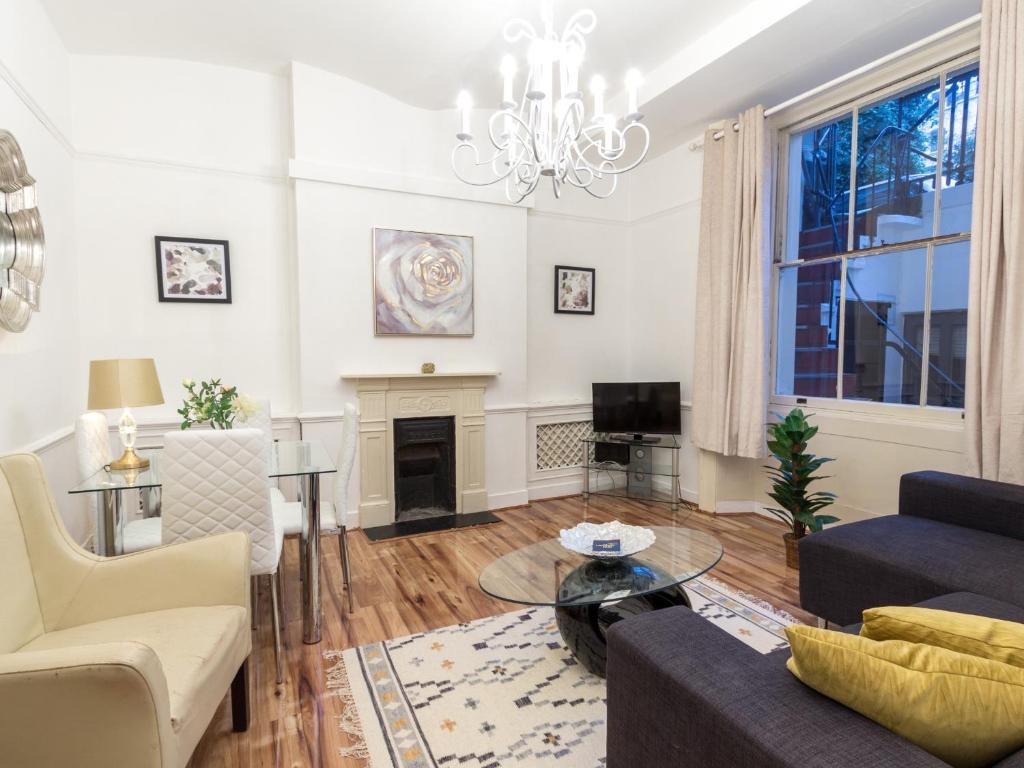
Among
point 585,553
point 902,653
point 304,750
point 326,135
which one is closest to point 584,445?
point 585,553

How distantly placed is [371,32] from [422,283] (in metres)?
1.61

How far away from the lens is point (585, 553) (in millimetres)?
2189

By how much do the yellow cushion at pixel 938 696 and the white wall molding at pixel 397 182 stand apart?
387 cm

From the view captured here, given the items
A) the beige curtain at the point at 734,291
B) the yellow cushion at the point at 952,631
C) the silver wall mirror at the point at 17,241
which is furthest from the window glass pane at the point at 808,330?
the silver wall mirror at the point at 17,241

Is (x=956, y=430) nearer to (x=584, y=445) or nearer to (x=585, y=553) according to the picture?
(x=585, y=553)

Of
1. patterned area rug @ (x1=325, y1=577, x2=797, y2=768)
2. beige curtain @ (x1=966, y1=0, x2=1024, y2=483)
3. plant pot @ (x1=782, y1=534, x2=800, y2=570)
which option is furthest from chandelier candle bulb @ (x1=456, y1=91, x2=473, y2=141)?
plant pot @ (x1=782, y1=534, x2=800, y2=570)

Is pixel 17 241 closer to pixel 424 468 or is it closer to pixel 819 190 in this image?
pixel 424 468

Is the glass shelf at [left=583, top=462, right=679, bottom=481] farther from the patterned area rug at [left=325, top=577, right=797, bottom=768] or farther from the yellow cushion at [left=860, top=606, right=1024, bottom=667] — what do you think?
the yellow cushion at [left=860, top=606, right=1024, bottom=667]

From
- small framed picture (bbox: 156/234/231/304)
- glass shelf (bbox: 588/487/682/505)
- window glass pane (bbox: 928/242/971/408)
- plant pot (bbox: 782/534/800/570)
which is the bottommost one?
glass shelf (bbox: 588/487/682/505)

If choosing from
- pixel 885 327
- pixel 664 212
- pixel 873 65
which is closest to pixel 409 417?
pixel 664 212

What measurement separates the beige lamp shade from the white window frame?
12.7ft

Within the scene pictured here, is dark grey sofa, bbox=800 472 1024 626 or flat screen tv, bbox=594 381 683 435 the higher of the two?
flat screen tv, bbox=594 381 683 435

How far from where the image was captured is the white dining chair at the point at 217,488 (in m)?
2.04

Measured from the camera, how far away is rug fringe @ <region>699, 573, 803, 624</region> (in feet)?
8.39
